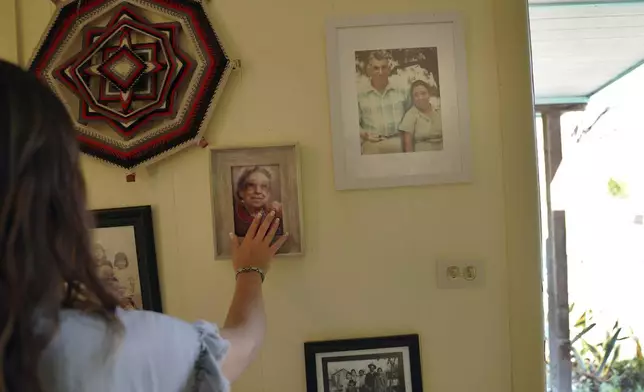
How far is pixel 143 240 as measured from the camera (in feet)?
4.29

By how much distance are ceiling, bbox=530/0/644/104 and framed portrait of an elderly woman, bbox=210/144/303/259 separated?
72 cm

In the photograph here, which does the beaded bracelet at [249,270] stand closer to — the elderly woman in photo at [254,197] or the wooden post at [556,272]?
the elderly woman in photo at [254,197]

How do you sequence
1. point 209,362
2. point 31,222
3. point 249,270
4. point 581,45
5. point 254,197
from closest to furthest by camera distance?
point 31,222 < point 209,362 < point 249,270 < point 254,197 < point 581,45

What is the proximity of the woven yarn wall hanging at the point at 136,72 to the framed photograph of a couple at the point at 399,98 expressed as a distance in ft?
0.96

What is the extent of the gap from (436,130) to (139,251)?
0.75 metres

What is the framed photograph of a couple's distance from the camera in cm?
131

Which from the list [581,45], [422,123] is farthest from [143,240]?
[581,45]

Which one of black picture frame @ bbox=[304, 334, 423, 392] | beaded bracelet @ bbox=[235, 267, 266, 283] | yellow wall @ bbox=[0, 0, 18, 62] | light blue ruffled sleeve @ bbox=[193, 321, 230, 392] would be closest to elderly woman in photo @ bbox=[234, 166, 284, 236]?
beaded bracelet @ bbox=[235, 267, 266, 283]

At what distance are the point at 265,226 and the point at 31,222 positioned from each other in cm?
66

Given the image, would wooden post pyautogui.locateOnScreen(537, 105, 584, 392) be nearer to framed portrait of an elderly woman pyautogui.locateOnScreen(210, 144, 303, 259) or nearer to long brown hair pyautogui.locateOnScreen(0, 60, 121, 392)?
framed portrait of an elderly woman pyautogui.locateOnScreen(210, 144, 303, 259)

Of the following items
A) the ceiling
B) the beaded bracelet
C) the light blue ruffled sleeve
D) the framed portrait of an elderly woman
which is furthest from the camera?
the ceiling

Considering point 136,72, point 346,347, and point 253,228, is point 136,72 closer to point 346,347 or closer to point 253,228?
point 253,228

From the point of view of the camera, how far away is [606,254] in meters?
1.53

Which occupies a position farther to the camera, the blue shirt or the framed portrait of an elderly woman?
the framed portrait of an elderly woman
